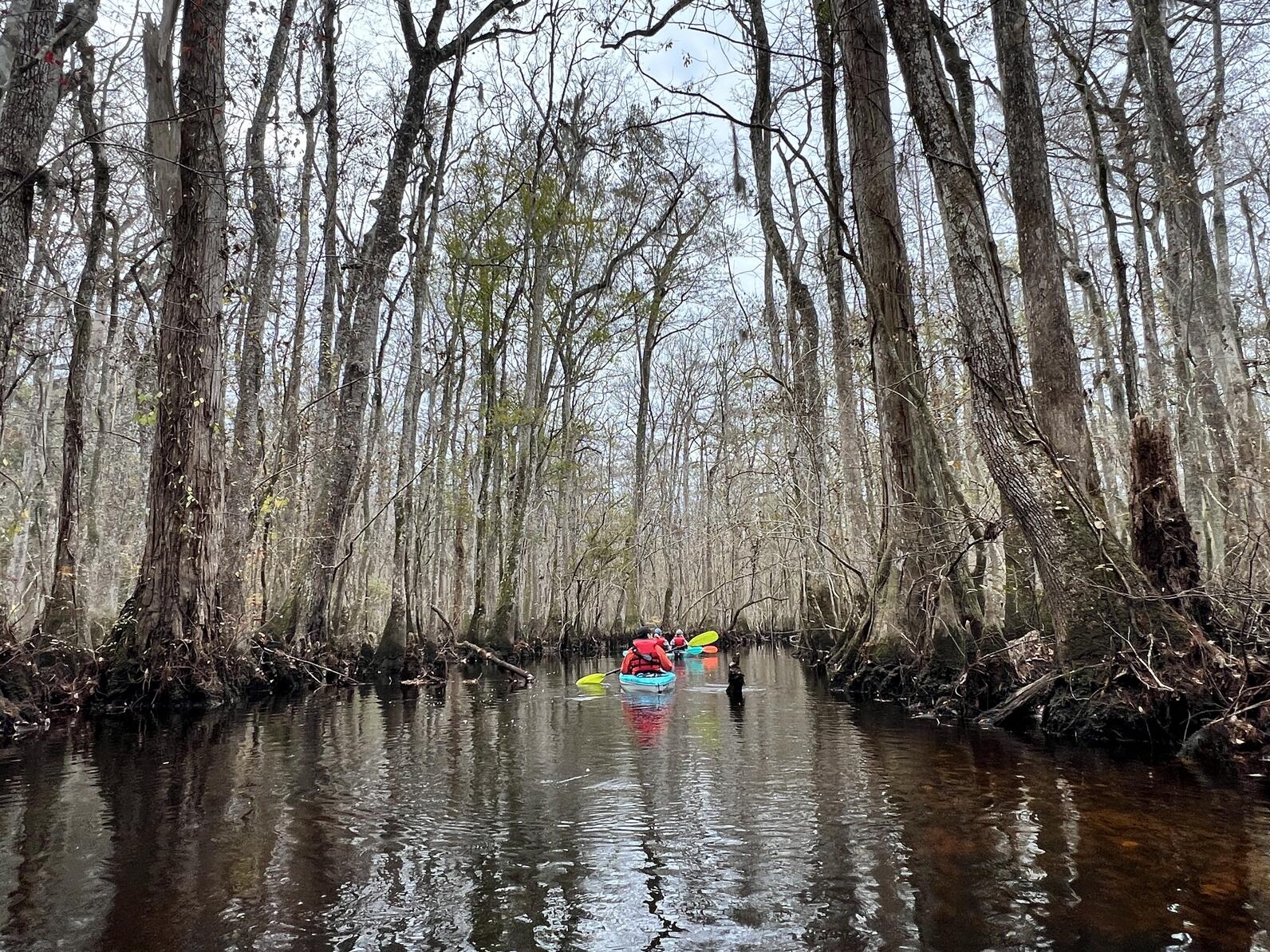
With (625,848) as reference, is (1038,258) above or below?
above

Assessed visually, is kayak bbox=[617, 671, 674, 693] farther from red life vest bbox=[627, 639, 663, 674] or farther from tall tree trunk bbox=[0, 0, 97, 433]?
tall tree trunk bbox=[0, 0, 97, 433]

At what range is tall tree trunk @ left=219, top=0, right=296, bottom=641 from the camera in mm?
9906

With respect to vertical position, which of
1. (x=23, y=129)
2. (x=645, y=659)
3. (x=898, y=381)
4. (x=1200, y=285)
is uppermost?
(x=23, y=129)

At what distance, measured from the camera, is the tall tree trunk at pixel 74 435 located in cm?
832

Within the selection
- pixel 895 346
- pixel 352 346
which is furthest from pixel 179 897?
pixel 352 346

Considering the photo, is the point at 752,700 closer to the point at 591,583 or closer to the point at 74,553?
the point at 74,553

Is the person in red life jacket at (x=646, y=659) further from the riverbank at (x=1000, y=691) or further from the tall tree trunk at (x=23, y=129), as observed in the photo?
the tall tree trunk at (x=23, y=129)

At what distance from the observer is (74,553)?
860cm

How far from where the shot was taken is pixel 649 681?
12234mm

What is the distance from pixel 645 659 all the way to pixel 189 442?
7588 mm

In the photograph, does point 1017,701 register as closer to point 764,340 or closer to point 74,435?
point 74,435

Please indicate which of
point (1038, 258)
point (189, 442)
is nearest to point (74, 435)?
point (189, 442)

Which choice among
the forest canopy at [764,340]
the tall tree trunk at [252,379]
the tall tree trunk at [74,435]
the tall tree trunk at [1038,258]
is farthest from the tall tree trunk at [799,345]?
the tall tree trunk at [74,435]

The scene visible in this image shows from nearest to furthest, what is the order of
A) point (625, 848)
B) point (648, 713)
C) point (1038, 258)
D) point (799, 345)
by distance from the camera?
point (625, 848) < point (1038, 258) < point (648, 713) < point (799, 345)
